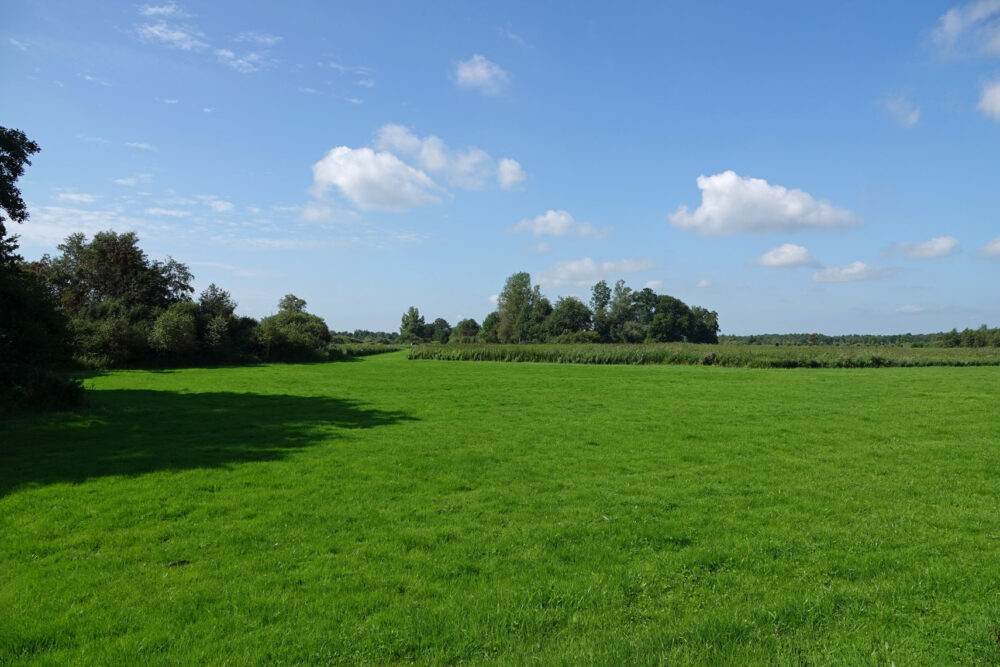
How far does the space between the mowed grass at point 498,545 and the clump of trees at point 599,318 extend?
95.4m

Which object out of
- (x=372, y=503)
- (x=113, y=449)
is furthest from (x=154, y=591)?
(x=113, y=449)

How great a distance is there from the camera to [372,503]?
30.1 ft

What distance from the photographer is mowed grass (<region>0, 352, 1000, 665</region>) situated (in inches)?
197

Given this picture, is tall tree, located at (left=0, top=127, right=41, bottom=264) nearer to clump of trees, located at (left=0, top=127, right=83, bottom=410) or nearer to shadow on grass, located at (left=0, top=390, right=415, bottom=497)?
clump of trees, located at (left=0, top=127, right=83, bottom=410)

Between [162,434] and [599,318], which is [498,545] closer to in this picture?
[162,434]

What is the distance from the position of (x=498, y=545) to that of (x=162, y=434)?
1290cm

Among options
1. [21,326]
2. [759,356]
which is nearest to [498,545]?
[21,326]

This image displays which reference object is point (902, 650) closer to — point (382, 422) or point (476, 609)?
point (476, 609)

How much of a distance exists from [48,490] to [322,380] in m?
25.9

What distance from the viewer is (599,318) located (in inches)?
4813

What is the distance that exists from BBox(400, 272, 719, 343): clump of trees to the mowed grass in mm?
95357

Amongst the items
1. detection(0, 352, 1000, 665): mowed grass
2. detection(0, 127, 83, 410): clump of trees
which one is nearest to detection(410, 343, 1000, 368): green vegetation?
detection(0, 352, 1000, 665): mowed grass

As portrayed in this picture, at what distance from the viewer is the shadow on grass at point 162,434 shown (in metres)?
11.6

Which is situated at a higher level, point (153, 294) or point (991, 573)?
point (153, 294)
